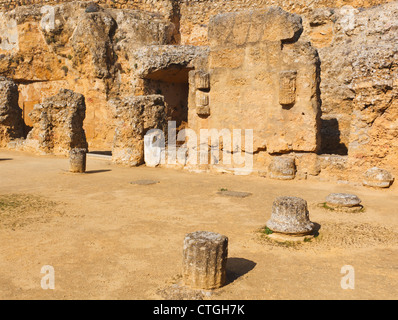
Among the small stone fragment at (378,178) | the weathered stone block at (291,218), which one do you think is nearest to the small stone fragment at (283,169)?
the small stone fragment at (378,178)

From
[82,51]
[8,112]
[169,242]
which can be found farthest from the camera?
[82,51]

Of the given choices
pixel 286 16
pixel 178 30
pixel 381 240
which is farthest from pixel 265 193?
pixel 178 30

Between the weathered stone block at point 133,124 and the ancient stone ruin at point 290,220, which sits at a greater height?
the weathered stone block at point 133,124

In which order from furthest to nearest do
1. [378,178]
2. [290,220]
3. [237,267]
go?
[378,178] → [290,220] → [237,267]

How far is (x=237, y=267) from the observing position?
3916 mm

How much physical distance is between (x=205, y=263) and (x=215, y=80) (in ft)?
25.1

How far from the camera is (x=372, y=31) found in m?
15.6

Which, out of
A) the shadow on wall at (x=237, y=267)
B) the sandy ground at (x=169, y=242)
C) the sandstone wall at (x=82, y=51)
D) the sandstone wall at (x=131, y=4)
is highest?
the sandstone wall at (x=131, y=4)

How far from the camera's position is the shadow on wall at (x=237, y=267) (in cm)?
367

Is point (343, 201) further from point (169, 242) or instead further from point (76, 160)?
point (76, 160)

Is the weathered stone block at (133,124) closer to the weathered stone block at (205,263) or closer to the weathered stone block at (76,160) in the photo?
the weathered stone block at (76,160)

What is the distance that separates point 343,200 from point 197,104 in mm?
5357

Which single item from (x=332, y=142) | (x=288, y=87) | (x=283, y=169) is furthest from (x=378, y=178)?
(x=332, y=142)

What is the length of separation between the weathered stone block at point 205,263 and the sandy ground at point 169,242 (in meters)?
0.11
